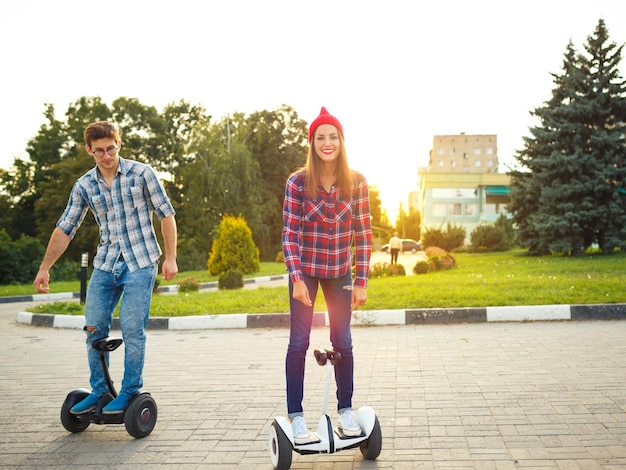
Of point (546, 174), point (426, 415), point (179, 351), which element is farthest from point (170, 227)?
point (546, 174)

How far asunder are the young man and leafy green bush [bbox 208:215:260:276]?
2160cm

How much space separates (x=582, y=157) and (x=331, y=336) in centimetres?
2561

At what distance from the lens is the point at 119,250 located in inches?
172

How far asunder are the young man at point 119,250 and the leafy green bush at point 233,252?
70.9 ft

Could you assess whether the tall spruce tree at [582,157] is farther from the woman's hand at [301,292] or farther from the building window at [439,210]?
the building window at [439,210]

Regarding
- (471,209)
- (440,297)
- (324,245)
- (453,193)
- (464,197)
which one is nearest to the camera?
(324,245)

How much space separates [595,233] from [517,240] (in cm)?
373

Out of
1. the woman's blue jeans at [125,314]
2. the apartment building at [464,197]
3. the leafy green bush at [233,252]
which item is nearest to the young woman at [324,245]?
the woman's blue jeans at [125,314]

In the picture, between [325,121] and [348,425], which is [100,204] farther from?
[348,425]

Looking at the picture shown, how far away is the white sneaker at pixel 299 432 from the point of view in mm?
3537

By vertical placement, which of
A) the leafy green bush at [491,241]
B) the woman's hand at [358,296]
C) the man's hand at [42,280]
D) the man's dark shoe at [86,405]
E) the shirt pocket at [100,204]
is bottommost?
the man's dark shoe at [86,405]

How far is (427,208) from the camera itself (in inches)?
3115

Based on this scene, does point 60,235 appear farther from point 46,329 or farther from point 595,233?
point 595,233

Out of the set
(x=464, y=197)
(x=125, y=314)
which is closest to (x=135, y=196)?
(x=125, y=314)
